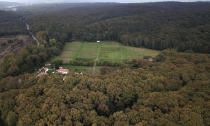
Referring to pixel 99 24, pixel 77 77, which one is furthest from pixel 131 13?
pixel 77 77

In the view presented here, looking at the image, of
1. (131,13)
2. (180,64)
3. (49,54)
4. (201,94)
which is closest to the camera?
(201,94)

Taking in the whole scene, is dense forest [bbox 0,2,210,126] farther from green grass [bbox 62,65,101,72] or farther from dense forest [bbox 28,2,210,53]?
dense forest [bbox 28,2,210,53]

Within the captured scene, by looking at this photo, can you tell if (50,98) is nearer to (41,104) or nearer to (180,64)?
(41,104)

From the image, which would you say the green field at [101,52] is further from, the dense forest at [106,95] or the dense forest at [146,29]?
the dense forest at [106,95]

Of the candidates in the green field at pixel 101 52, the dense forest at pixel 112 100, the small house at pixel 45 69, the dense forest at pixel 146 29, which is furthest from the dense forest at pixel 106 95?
the dense forest at pixel 146 29

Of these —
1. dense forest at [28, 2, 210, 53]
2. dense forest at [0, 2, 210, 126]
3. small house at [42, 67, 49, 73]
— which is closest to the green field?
dense forest at [28, 2, 210, 53]
